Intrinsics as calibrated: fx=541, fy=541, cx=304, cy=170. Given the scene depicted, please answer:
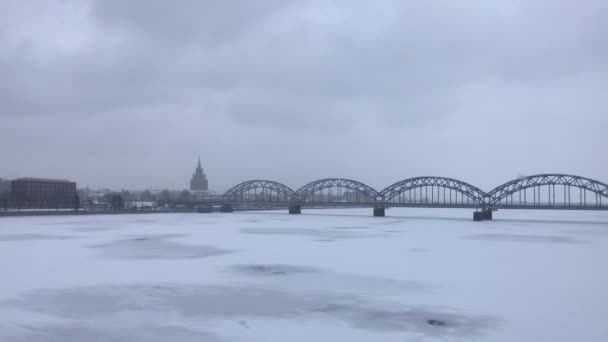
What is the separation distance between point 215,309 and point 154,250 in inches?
609

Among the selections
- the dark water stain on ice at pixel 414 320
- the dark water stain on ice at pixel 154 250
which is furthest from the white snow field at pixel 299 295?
the dark water stain on ice at pixel 154 250

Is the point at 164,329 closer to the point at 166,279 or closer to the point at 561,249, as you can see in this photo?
the point at 166,279

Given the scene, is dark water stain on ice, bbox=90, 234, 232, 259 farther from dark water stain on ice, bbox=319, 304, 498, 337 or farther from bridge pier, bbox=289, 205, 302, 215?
bridge pier, bbox=289, 205, 302, 215

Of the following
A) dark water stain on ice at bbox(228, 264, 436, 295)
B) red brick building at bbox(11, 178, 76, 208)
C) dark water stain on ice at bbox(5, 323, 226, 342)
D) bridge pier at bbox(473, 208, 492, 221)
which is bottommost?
bridge pier at bbox(473, 208, 492, 221)

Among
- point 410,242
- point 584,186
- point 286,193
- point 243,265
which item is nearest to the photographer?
point 243,265

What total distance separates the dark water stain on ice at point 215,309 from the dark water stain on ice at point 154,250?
9.00m

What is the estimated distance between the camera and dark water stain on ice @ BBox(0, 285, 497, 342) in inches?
468

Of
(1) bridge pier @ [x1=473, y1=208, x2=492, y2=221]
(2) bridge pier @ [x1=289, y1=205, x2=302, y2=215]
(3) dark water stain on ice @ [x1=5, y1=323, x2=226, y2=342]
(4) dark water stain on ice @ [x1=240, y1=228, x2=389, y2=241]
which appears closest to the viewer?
(3) dark water stain on ice @ [x1=5, y1=323, x2=226, y2=342]

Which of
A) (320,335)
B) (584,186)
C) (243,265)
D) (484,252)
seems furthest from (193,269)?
(584,186)

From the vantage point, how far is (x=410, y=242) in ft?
115

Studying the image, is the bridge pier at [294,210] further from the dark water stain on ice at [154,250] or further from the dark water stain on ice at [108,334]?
the dark water stain on ice at [108,334]

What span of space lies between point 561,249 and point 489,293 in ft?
56.0

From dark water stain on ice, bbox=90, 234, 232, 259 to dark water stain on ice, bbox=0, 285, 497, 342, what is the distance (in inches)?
354

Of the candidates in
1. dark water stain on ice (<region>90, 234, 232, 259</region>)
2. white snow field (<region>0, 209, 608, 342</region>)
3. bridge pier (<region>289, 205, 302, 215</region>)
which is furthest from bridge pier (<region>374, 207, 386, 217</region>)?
white snow field (<region>0, 209, 608, 342</region>)
